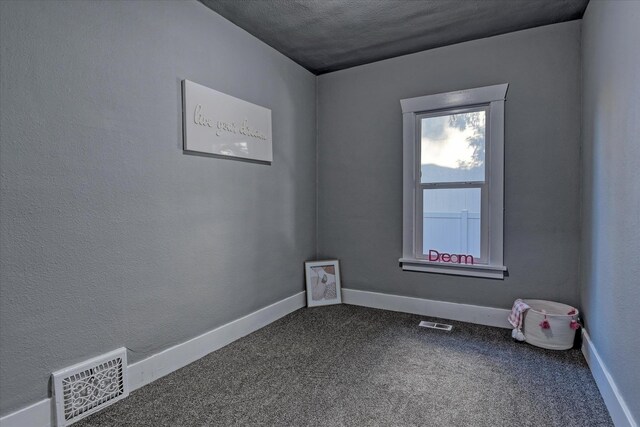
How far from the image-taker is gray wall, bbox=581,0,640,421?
157 cm

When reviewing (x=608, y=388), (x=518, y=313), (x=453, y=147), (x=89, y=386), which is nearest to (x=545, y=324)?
(x=518, y=313)

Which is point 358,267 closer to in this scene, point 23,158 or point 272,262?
point 272,262

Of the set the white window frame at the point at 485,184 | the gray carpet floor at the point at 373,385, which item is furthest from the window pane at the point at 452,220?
the gray carpet floor at the point at 373,385

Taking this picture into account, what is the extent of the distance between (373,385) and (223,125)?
6.63 feet

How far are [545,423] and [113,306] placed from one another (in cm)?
231

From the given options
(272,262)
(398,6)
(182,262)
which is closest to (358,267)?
(272,262)

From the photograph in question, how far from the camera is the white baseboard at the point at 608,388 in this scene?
62.6 inches

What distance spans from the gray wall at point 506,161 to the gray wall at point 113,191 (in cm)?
103

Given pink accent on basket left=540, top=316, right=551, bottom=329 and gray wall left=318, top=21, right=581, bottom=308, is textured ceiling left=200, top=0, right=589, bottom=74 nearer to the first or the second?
gray wall left=318, top=21, right=581, bottom=308

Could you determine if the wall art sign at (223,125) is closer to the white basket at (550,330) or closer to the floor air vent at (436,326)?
the floor air vent at (436,326)

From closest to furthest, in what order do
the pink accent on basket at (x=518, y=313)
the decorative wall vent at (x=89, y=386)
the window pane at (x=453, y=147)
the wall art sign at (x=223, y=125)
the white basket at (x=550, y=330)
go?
the decorative wall vent at (x=89, y=386) < the wall art sign at (x=223, y=125) < the white basket at (x=550, y=330) < the pink accent on basket at (x=518, y=313) < the window pane at (x=453, y=147)

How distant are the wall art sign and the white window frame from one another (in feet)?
4.36

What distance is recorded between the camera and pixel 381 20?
271 centimetres

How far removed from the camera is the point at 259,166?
303 cm
